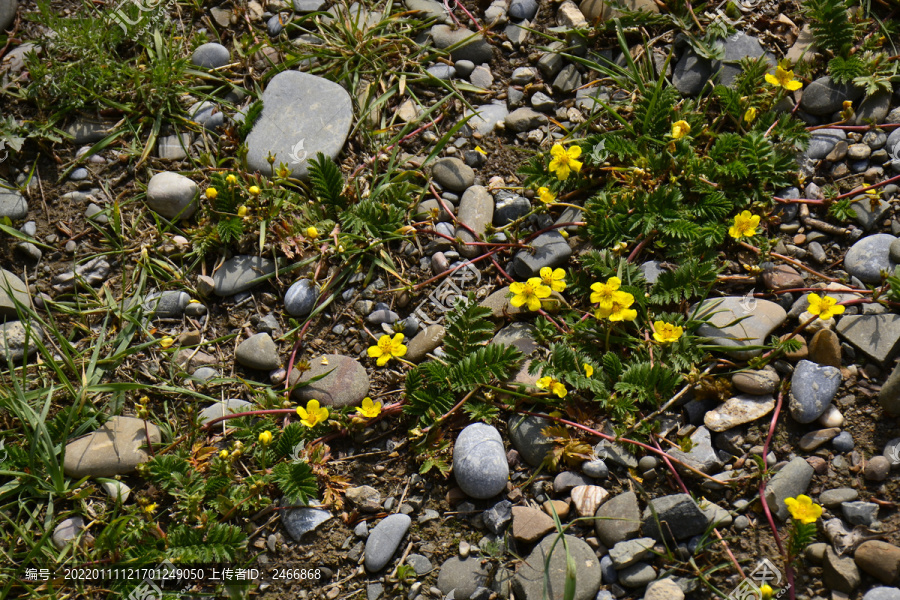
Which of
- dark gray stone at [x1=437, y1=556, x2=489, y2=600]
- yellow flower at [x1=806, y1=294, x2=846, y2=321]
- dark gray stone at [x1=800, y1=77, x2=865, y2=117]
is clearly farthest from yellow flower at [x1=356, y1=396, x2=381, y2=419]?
dark gray stone at [x1=800, y1=77, x2=865, y2=117]

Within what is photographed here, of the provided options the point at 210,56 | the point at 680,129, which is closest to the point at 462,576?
the point at 680,129

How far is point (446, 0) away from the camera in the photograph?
438 cm

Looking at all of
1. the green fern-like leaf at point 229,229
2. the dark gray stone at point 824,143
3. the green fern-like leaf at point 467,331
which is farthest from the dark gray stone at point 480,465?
the dark gray stone at point 824,143

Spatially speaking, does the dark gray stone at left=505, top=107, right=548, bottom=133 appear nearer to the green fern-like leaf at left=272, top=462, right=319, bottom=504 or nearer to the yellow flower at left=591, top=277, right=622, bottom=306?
the yellow flower at left=591, top=277, right=622, bottom=306

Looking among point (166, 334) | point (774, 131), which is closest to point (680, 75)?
point (774, 131)

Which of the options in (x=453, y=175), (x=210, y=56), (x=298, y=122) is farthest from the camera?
(x=210, y=56)

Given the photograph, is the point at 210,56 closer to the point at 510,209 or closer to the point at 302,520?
the point at 510,209

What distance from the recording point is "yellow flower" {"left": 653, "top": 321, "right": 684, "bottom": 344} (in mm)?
3154

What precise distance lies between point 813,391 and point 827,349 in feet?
0.80

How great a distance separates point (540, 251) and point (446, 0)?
80.6 inches

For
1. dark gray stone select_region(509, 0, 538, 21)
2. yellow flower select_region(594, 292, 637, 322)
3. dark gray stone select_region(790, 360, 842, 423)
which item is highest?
dark gray stone select_region(509, 0, 538, 21)

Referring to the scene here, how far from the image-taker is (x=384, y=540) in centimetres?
303

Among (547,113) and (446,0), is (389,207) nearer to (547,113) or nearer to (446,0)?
(547,113)

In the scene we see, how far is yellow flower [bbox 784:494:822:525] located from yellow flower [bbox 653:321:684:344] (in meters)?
0.88
